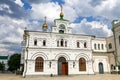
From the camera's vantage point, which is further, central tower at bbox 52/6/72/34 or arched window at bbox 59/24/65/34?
arched window at bbox 59/24/65/34

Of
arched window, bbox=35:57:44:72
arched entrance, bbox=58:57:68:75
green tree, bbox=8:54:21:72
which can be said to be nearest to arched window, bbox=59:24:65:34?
arched entrance, bbox=58:57:68:75

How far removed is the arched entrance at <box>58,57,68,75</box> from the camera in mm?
28688

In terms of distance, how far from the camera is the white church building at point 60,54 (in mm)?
27031

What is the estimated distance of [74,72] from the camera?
1137 inches

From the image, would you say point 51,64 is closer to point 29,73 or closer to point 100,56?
point 29,73

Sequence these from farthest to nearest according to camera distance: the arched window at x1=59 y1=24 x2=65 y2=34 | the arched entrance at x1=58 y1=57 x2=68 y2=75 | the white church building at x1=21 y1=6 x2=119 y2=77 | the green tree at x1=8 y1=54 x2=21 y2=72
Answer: the green tree at x1=8 y1=54 x2=21 y2=72, the arched window at x1=59 y1=24 x2=65 y2=34, the arched entrance at x1=58 y1=57 x2=68 y2=75, the white church building at x1=21 y1=6 x2=119 y2=77

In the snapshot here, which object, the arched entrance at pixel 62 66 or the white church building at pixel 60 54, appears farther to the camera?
the arched entrance at pixel 62 66

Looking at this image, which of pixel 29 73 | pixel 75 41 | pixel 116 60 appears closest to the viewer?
pixel 29 73

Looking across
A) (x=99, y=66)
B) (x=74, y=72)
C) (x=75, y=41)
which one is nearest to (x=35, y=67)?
(x=74, y=72)

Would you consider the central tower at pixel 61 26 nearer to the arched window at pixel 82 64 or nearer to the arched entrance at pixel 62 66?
the arched entrance at pixel 62 66

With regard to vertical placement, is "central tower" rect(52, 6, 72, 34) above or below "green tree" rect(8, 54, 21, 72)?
above

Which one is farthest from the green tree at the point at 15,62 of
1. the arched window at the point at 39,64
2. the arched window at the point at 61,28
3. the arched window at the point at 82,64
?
the arched window at the point at 82,64

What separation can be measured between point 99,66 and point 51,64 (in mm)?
11794

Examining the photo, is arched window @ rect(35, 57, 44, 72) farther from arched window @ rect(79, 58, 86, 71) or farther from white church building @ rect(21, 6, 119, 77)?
arched window @ rect(79, 58, 86, 71)
